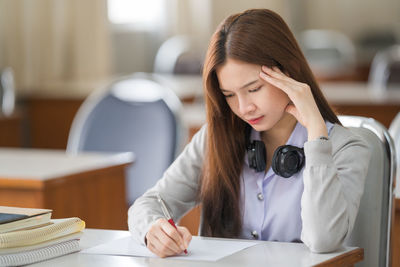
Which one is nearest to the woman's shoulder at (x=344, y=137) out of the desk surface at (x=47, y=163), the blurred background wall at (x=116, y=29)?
the desk surface at (x=47, y=163)

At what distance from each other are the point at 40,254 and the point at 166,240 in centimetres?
23

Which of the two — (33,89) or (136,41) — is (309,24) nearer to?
(136,41)

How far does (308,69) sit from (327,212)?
0.35 meters

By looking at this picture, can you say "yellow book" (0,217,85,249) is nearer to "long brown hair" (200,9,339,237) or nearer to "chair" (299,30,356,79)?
"long brown hair" (200,9,339,237)

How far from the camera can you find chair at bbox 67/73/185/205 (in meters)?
3.13

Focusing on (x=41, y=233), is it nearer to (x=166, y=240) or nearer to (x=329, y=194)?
(x=166, y=240)

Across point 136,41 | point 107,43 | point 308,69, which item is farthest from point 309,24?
point 308,69

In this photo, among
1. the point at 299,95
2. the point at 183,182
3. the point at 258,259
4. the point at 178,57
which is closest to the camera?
the point at 258,259

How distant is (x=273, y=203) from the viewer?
1787mm

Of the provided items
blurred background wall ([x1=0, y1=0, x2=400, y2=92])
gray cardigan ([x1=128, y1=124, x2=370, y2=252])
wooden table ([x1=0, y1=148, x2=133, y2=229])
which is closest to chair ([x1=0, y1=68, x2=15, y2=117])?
blurred background wall ([x1=0, y1=0, x2=400, y2=92])

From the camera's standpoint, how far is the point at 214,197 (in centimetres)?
184

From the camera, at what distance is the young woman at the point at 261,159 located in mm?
1582

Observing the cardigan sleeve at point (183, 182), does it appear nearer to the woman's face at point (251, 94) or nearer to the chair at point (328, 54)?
the woman's face at point (251, 94)

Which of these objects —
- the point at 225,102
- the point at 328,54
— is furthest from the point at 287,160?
the point at 328,54
